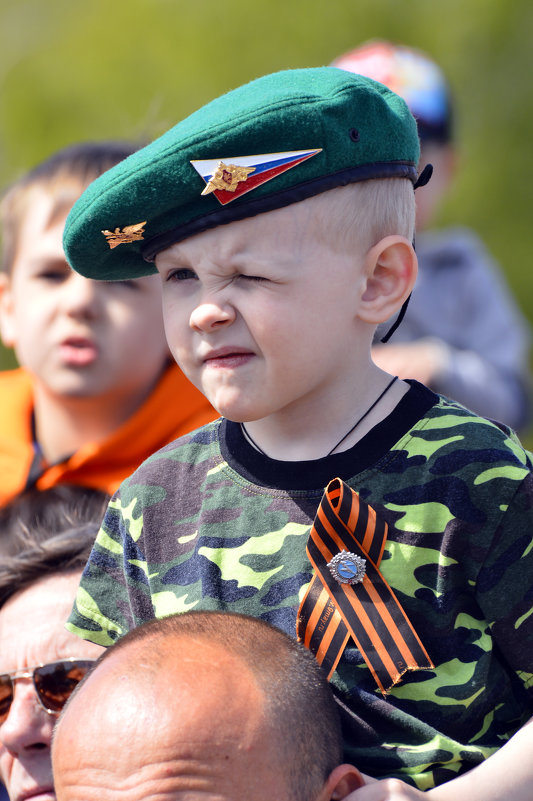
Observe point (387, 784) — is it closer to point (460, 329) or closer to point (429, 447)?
point (429, 447)

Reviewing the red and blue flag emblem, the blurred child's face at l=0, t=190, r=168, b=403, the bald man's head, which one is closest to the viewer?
the bald man's head

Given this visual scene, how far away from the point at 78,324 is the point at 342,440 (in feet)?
4.62

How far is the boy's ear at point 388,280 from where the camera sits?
1639 mm

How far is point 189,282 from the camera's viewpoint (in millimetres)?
1633

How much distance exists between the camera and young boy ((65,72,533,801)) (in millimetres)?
1542

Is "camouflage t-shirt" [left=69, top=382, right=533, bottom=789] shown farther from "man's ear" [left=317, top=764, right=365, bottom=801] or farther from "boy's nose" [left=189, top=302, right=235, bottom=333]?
"boy's nose" [left=189, top=302, right=235, bottom=333]

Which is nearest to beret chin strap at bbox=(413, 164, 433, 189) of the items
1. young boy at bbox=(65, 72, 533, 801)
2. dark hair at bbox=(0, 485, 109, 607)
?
young boy at bbox=(65, 72, 533, 801)

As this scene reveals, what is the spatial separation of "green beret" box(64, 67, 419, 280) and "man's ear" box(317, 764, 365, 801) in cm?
81

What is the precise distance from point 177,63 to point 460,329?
268 inches

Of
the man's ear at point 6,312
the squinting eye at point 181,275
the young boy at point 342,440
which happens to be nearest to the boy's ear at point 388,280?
the young boy at point 342,440

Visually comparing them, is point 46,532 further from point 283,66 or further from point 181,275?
point 283,66

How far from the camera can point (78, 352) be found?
2.94 metres

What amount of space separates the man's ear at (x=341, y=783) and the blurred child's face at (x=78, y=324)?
167cm

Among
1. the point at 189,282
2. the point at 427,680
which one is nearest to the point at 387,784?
the point at 427,680
